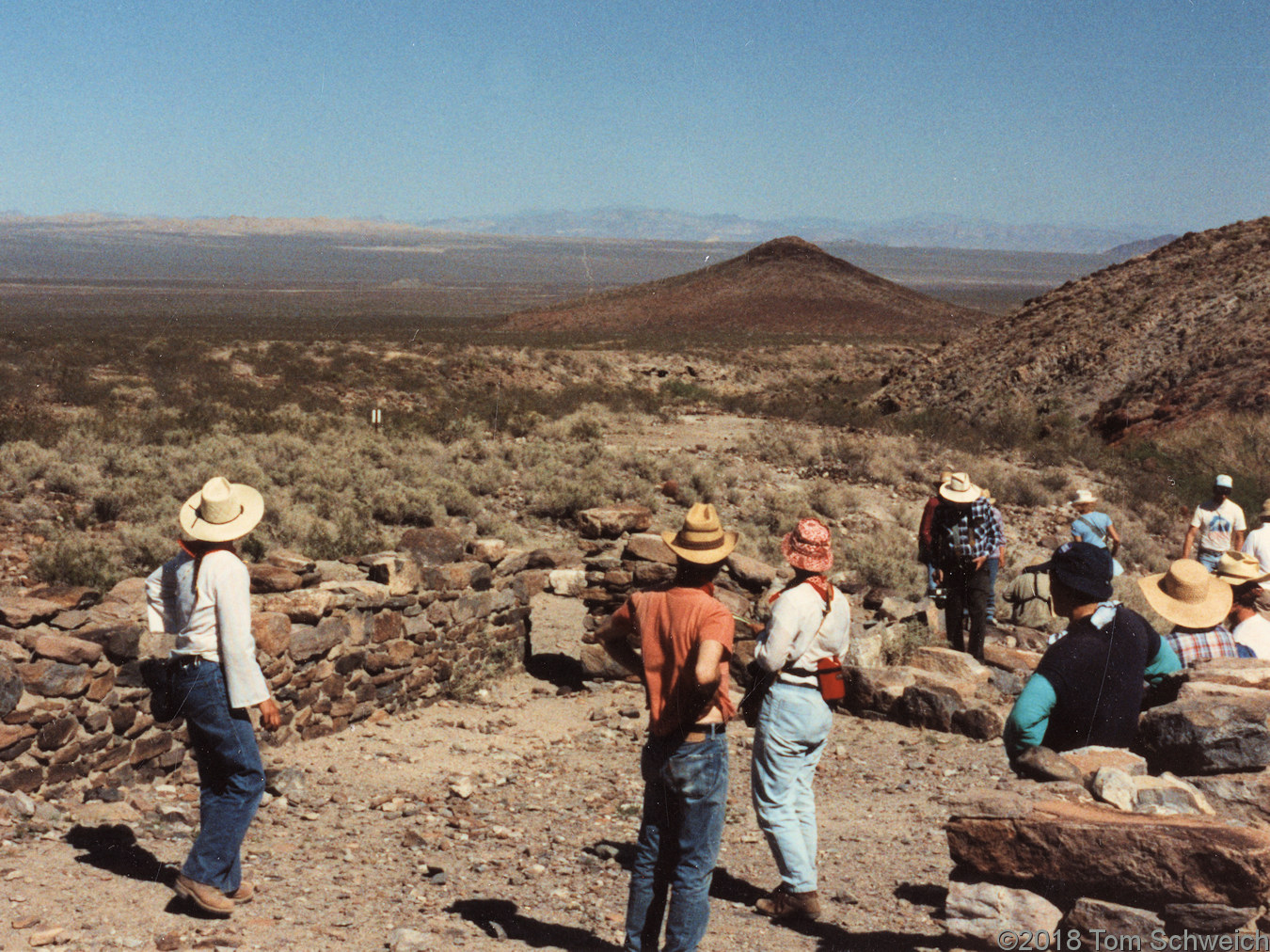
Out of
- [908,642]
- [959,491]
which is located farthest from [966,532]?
[908,642]

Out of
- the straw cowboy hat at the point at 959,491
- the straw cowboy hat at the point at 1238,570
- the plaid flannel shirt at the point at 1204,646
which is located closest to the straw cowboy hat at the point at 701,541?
the plaid flannel shirt at the point at 1204,646

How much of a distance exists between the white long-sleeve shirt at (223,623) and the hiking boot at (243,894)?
0.91m

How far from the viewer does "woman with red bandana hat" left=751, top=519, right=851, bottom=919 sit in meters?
4.70

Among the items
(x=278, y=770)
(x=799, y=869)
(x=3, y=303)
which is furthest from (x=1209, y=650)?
(x=3, y=303)

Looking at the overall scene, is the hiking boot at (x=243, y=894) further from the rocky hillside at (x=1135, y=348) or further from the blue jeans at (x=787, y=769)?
the rocky hillside at (x=1135, y=348)

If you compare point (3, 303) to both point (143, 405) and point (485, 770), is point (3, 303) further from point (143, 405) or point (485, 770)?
point (485, 770)

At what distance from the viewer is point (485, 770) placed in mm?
7223

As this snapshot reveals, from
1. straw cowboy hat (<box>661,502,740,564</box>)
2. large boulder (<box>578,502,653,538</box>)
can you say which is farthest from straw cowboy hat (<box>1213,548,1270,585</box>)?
large boulder (<box>578,502,653,538</box>)

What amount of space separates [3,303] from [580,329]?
45168 millimetres

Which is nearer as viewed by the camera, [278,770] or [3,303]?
[278,770]

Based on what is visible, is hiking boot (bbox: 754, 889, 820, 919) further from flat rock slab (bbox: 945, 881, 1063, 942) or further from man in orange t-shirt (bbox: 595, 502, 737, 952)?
flat rock slab (bbox: 945, 881, 1063, 942)

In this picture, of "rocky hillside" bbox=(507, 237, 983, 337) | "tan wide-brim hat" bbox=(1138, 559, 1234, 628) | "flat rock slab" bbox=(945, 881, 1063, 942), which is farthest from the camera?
"rocky hillside" bbox=(507, 237, 983, 337)

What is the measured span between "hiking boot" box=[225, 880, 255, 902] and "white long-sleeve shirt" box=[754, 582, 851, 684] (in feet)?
8.37

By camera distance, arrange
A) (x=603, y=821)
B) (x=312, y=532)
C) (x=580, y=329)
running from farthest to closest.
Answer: (x=580, y=329), (x=312, y=532), (x=603, y=821)
